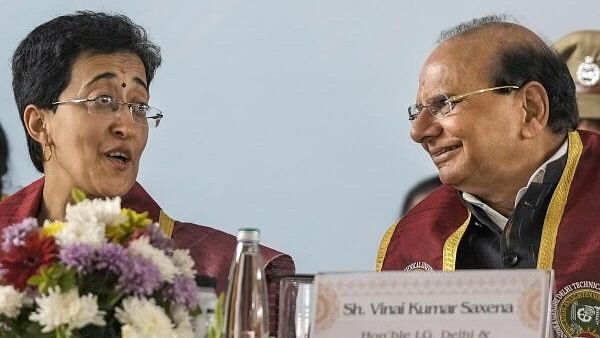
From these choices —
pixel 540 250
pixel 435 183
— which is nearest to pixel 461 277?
pixel 540 250

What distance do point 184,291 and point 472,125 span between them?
110cm

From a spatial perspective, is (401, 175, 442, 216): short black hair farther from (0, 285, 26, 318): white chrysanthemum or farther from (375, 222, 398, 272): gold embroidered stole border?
(0, 285, 26, 318): white chrysanthemum

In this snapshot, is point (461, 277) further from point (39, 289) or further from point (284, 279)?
point (39, 289)

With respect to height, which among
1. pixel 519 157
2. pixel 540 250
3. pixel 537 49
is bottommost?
pixel 540 250

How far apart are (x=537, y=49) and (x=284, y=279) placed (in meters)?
1.01

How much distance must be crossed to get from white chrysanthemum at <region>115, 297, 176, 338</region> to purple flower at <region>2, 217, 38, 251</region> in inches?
5.7

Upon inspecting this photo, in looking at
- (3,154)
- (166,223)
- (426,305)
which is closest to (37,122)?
(166,223)

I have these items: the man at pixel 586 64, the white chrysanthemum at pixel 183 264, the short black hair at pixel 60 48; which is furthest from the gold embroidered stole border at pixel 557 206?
the white chrysanthemum at pixel 183 264

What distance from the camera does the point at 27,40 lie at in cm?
239

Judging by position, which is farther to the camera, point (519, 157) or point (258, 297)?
point (519, 157)

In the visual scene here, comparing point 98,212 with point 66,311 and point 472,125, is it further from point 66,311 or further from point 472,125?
point 472,125

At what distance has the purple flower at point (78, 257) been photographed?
1.29 meters

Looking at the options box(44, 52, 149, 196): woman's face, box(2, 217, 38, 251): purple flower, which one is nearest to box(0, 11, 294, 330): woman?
box(44, 52, 149, 196): woman's face

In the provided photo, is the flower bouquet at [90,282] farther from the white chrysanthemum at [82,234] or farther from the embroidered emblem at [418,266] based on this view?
the embroidered emblem at [418,266]
